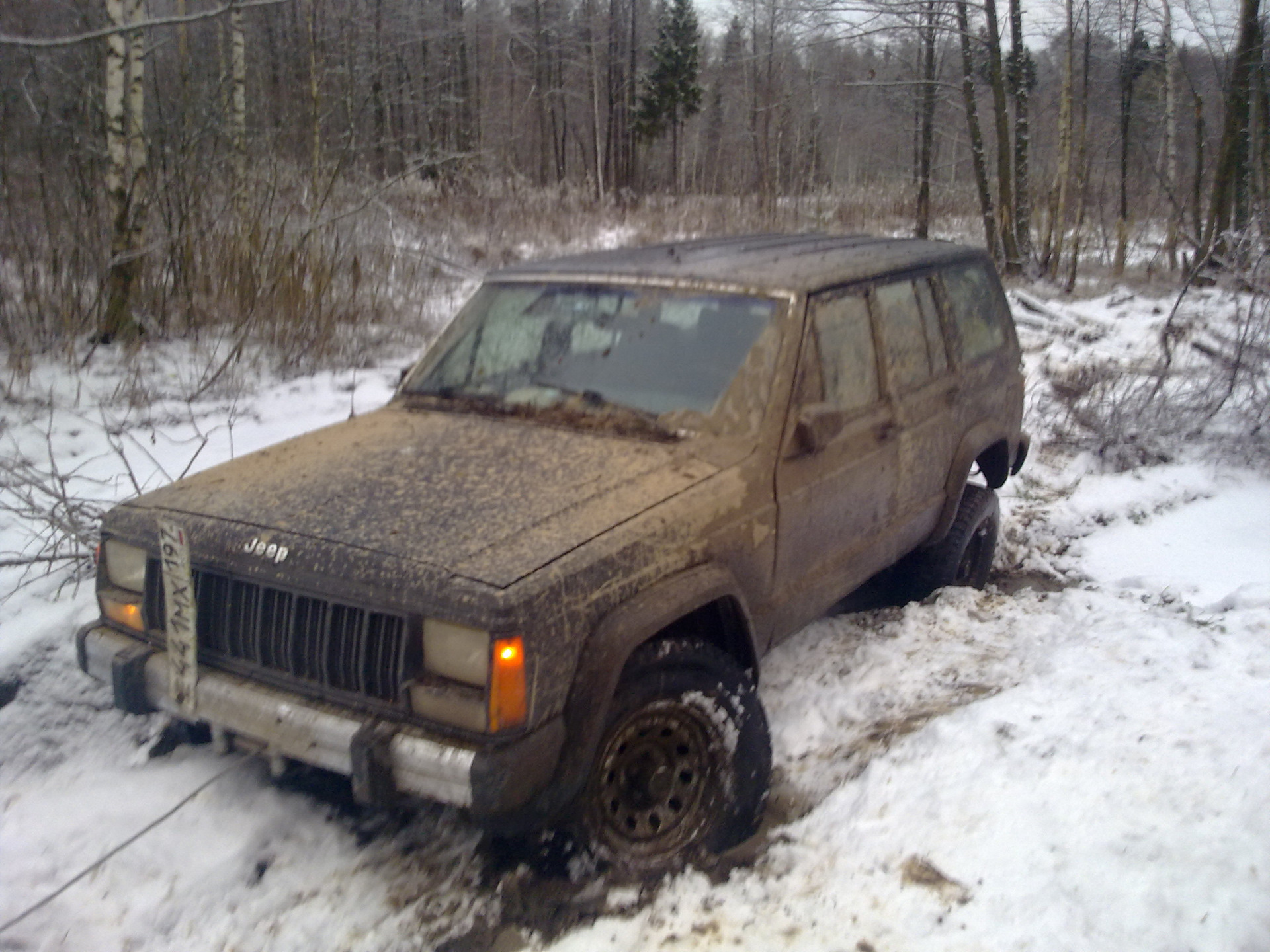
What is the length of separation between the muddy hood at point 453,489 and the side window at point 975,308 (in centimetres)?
203

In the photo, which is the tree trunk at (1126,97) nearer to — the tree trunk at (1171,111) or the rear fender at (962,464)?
the tree trunk at (1171,111)

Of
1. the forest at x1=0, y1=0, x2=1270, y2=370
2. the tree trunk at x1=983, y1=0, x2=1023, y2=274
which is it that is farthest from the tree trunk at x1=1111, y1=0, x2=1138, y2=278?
the tree trunk at x1=983, y1=0, x2=1023, y2=274

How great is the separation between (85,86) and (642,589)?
8167 millimetres

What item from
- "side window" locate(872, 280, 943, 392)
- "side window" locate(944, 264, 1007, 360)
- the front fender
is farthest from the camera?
"side window" locate(944, 264, 1007, 360)

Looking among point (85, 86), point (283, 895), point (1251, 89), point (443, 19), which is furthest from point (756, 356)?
point (443, 19)

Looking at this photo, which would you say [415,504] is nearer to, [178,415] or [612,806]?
[612,806]

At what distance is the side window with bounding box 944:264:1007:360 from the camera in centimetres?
442

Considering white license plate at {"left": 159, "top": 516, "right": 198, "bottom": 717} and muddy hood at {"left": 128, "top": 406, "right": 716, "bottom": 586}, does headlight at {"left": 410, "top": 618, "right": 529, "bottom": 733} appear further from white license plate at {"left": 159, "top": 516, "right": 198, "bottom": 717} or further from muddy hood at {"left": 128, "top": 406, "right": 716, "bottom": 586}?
white license plate at {"left": 159, "top": 516, "right": 198, "bottom": 717}

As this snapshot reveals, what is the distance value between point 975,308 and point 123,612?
12.7ft

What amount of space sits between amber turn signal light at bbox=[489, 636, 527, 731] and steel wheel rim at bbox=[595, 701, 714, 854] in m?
A: 0.39

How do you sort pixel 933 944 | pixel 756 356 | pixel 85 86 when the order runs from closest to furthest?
pixel 933 944, pixel 756 356, pixel 85 86

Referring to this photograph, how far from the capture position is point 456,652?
2367mm

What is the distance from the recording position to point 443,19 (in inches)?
1305

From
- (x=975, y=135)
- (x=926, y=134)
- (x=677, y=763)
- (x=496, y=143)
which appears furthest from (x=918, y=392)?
(x=496, y=143)
